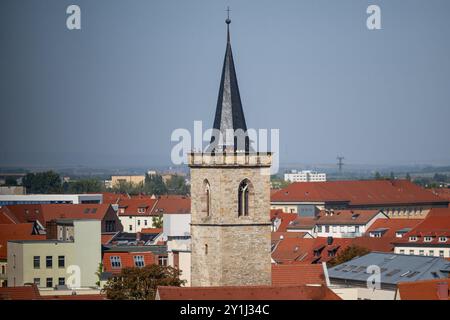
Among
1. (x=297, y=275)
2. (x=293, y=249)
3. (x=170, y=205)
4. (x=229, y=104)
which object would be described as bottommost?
(x=170, y=205)

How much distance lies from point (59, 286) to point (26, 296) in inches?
602

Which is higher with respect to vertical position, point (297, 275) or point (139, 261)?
point (297, 275)

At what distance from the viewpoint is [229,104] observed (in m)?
55.3

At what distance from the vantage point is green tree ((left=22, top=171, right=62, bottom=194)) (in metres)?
174

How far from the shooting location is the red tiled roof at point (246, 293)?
4106cm

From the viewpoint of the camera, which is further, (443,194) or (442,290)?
(443,194)

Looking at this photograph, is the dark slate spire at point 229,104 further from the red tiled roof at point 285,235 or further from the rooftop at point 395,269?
the red tiled roof at point 285,235

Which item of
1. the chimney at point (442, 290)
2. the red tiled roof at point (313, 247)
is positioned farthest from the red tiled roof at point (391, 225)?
the chimney at point (442, 290)

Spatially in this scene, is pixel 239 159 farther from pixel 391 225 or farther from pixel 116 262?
pixel 391 225

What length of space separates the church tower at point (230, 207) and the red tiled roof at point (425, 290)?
6.90 metres

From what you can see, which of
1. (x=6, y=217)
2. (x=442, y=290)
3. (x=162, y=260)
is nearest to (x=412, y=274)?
(x=442, y=290)

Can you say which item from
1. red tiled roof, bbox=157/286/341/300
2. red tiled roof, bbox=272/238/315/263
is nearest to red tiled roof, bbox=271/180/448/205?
red tiled roof, bbox=272/238/315/263

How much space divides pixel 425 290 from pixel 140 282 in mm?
11280
